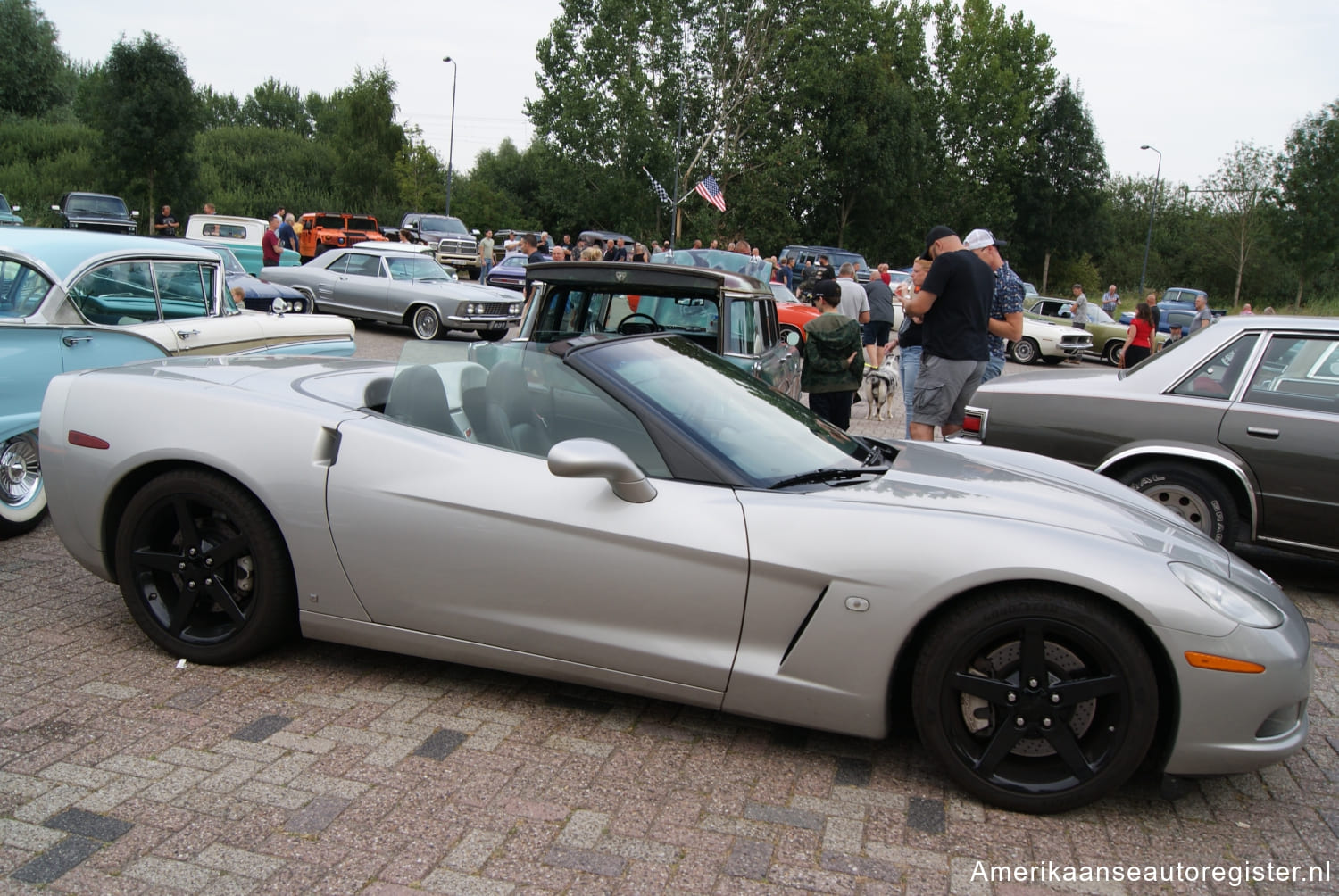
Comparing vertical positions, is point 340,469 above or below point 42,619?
above

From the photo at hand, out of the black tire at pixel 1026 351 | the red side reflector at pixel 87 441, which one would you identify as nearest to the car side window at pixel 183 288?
the red side reflector at pixel 87 441

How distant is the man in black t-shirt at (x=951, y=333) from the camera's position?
20.5 feet

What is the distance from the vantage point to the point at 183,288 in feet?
Answer: 22.4

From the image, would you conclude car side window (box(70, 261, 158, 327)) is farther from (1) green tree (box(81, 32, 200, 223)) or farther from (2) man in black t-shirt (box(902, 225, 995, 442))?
(1) green tree (box(81, 32, 200, 223))

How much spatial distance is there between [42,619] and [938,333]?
520cm

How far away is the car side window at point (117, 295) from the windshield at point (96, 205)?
85.9 feet

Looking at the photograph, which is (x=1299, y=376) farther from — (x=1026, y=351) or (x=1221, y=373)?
(x=1026, y=351)

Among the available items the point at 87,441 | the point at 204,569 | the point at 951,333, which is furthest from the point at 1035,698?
the point at 951,333

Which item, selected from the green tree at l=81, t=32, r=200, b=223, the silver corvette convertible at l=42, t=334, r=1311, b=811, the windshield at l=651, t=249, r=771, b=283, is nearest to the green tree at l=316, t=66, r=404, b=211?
the green tree at l=81, t=32, r=200, b=223

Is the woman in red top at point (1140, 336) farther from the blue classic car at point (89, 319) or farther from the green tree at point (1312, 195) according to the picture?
the green tree at point (1312, 195)

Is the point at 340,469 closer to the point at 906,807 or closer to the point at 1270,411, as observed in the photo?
the point at 906,807

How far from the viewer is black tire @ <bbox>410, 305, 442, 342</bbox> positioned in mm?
16344

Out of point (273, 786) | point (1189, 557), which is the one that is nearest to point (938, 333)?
point (1189, 557)

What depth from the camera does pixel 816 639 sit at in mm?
2896
